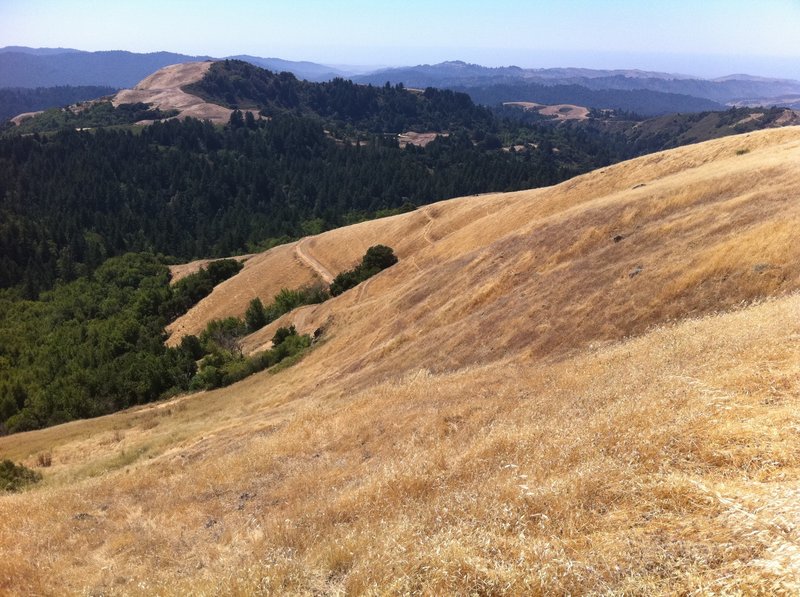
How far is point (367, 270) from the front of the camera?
177 ft

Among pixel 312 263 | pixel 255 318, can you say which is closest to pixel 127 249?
pixel 312 263

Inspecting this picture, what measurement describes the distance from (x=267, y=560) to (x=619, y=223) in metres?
26.2

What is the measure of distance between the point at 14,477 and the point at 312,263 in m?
49.4

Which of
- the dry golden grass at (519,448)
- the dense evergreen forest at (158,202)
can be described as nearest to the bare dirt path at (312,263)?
the dry golden grass at (519,448)

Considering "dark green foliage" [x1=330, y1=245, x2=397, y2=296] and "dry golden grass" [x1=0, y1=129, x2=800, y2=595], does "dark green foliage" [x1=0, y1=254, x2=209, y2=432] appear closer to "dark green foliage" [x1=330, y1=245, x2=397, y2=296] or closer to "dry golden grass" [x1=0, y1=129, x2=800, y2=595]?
"dry golden grass" [x1=0, y1=129, x2=800, y2=595]

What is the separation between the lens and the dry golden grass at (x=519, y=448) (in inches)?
249

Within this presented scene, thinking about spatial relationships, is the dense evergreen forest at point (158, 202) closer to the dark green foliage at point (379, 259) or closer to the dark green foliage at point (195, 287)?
the dark green foliage at point (195, 287)

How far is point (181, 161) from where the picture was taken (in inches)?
7771

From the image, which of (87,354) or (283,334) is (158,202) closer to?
(87,354)

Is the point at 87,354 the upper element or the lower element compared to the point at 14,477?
lower

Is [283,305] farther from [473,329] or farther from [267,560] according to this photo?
[267,560]

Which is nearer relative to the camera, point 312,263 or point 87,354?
point 87,354

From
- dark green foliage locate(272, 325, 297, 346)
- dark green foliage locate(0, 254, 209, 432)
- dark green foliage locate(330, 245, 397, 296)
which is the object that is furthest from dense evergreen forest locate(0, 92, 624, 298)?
dark green foliage locate(272, 325, 297, 346)

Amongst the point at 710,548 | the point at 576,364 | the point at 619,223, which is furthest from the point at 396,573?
the point at 619,223
